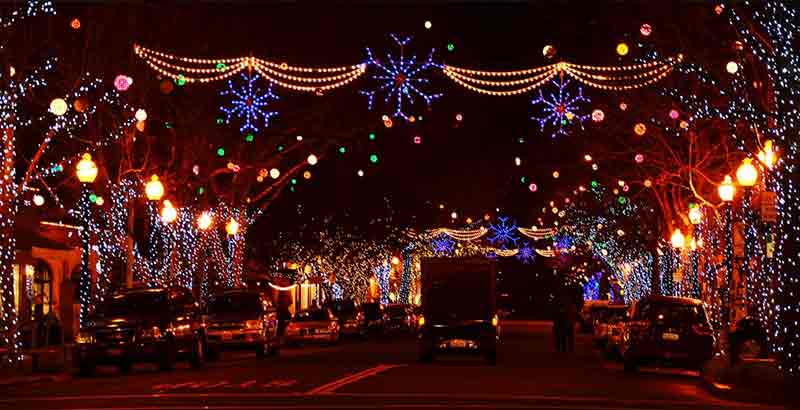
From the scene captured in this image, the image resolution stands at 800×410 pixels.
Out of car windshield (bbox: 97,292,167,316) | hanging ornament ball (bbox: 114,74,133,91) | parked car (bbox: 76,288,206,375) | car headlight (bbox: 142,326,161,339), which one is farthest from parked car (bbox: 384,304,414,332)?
car headlight (bbox: 142,326,161,339)

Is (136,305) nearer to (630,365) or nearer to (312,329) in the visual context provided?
(630,365)

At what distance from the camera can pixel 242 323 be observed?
128 ft

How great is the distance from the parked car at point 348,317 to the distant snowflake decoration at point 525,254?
6229cm

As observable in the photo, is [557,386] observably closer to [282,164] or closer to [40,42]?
[40,42]

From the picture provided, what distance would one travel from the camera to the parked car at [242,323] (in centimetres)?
3856

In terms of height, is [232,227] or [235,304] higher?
[232,227]

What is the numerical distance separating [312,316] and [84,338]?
781 inches

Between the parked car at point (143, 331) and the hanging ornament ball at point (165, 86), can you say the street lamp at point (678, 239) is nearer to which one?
the hanging ornament ball at point (165, 86)

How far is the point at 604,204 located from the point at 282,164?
60.8ft

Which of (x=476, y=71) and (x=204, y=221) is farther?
(x=204, y=221)

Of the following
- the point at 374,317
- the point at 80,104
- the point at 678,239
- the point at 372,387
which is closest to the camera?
the point at 372,387

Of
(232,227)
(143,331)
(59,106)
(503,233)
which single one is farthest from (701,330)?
(503,233)

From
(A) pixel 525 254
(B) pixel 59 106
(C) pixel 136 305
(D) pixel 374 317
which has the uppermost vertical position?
(A) pixel 525 254

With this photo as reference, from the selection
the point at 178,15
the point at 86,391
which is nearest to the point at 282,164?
the point at 178,15
